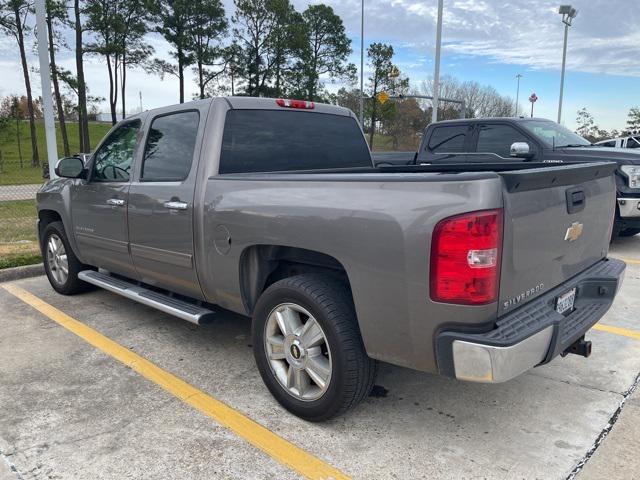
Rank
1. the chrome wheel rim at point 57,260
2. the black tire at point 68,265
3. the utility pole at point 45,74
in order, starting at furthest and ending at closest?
the utility pole at point 45,74 < the chrome wheel rim at point 57,260 < the black tire at point 68,265

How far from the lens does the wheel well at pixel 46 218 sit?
5477 millimetres

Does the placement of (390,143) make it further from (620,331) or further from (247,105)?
(247,105)

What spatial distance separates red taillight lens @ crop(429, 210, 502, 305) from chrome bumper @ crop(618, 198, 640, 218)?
6152mm

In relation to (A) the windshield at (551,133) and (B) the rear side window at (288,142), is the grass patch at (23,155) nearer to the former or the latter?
(A) the windshield at (551,133)

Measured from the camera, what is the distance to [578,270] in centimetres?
303

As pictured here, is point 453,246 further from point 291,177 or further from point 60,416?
point 60,416

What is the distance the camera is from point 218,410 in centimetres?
310

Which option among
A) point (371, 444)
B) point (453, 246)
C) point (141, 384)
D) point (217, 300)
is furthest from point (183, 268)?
point (453, 246)

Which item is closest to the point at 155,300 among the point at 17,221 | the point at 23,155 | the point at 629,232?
the point at 17,221

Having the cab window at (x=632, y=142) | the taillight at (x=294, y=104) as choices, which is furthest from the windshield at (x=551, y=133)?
the cab window at (x=632, y=142)

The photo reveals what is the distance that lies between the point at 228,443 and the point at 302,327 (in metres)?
0.74

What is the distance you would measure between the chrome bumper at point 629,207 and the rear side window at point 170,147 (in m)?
6.30

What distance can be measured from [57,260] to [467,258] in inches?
187

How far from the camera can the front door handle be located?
3.49 metres
